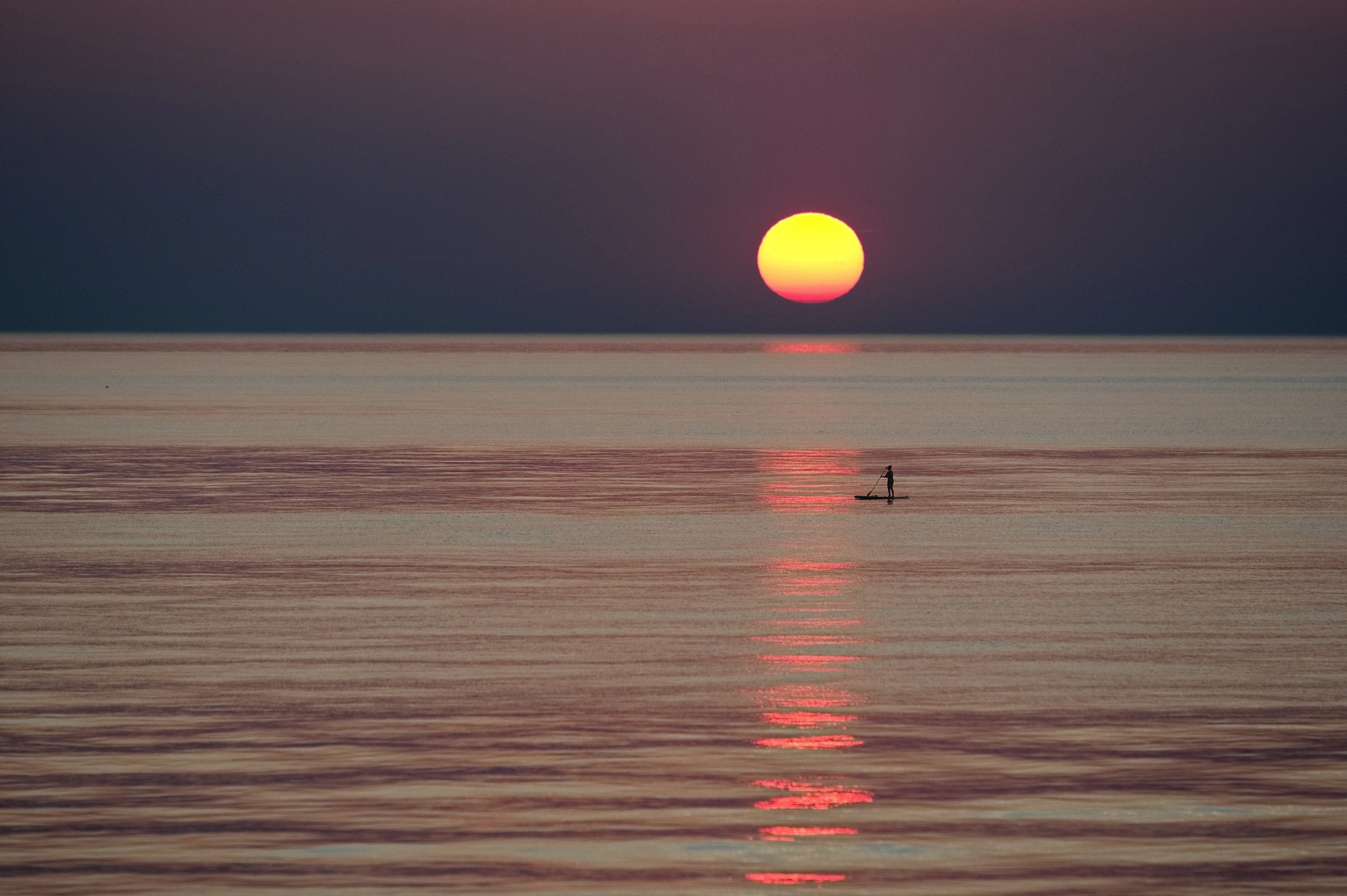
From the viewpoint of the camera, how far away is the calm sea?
12664 mm

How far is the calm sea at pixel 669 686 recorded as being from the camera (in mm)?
12664

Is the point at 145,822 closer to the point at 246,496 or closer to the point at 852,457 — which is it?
the point at 246,496

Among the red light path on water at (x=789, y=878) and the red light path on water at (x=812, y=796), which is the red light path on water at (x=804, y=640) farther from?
the red light path on water at (x=789, y=878)

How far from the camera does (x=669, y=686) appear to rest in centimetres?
1836

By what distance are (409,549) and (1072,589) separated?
1041 centimetres

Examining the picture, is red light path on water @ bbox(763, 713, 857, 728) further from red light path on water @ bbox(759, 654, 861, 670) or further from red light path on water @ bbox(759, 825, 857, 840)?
red light path on water @ bbox(759, 825, 857, 840)

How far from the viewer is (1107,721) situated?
16781 mm

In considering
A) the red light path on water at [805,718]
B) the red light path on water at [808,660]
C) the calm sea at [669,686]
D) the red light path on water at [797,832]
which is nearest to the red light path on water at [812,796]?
the calm sea at [669,686]

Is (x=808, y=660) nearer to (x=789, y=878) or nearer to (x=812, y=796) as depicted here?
(x=812, y=796)

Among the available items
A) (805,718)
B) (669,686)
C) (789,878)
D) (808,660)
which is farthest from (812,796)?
(808,660)

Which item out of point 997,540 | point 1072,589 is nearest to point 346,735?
point 1072,589

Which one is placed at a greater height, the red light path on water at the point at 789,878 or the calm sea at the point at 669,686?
the calm sea at the point at 669,686

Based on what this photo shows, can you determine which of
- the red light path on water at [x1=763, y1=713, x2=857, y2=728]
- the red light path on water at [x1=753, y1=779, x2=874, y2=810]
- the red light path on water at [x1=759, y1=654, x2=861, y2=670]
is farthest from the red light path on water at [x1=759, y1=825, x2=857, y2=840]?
the red light path on water at [x1=759, y1=654, x2=861, y2=670]

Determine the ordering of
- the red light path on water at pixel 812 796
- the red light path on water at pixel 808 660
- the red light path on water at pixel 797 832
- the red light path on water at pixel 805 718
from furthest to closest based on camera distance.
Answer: the red light path on water at pixel 808 660, the red light path on water at pixel 805 718, the red light path on water at pixel 812 796, the red light path on water at pixel 797 832
